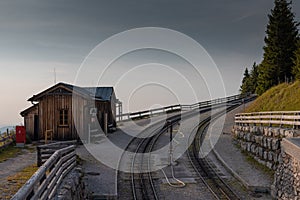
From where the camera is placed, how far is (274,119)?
20234 mm

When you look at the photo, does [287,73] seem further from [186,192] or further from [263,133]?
[186,192]

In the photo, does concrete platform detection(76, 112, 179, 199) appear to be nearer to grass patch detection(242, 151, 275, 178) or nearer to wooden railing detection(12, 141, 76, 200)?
wooden railing detection(12, 141, 76, 200)

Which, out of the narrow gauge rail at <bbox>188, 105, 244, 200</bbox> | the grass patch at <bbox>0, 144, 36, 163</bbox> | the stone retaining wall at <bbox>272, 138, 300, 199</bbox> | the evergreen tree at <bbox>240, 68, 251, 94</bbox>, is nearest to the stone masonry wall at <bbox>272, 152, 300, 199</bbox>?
the stone retaining wall at <bbox>272, 138, 300, 199</bbox>

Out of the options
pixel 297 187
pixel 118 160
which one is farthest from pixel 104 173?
pixel 297 187

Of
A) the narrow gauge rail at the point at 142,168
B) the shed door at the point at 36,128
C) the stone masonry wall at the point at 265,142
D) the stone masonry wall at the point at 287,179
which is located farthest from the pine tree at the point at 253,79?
the stone masonry wall at the point at 287,179

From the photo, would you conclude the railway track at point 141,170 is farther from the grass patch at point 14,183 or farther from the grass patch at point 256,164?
the grass patch at point 256,164

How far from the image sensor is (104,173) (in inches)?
627

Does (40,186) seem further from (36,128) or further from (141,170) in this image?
(36,128)

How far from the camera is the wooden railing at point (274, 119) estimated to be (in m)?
15.4

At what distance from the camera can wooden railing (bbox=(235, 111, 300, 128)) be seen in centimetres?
1540

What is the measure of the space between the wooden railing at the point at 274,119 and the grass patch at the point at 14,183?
39.9 feet

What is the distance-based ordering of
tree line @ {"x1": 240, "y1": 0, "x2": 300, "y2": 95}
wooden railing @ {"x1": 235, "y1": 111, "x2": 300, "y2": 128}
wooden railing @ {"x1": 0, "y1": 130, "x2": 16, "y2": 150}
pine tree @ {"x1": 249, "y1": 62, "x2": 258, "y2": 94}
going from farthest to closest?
pine tree @ {"x1": 249, "y1": 62, "x2": 258, "y2": 94}, tree line @ {"x1": 240, "y1": 0, "x2": 300, "y2": 95}, wooden railing @ {"x1": 0, "y1": 130, "x2": 16, "y2": 150}, wooden railing @ {"x1": 235, "y1": 111, "x2": 300, "y2": 128}

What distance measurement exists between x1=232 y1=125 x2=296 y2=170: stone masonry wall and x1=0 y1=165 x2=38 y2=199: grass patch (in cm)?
1006

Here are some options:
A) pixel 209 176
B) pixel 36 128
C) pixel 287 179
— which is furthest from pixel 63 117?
pixel 287 179
